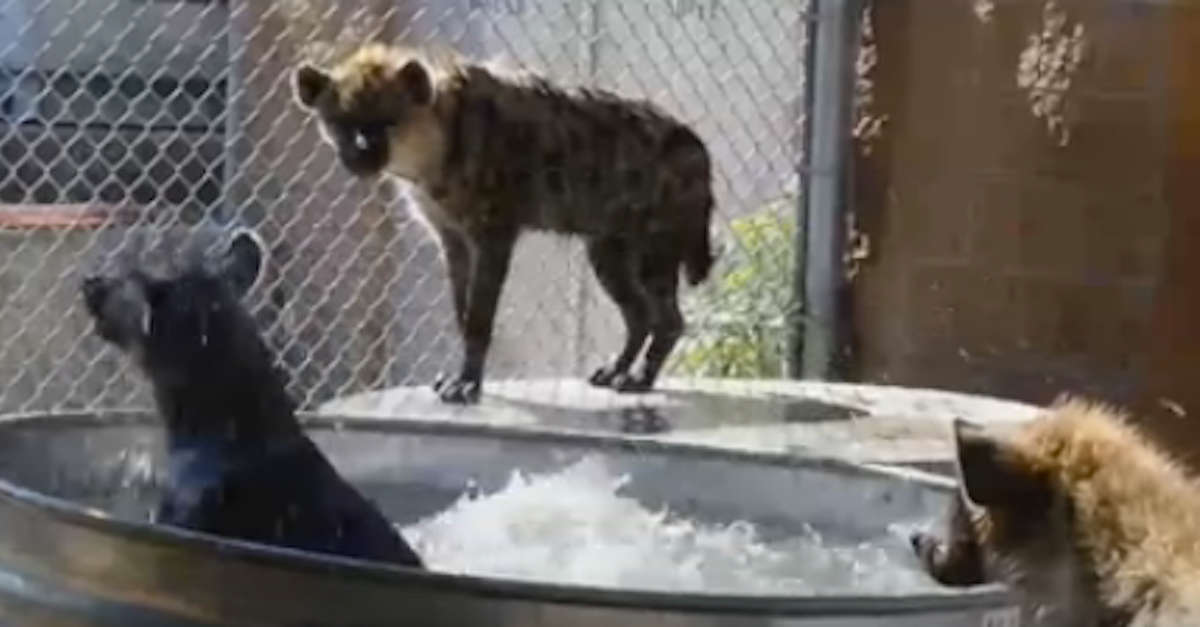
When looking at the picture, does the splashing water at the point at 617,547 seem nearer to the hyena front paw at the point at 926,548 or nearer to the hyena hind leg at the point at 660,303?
the hyena front paw at the point at 926,548

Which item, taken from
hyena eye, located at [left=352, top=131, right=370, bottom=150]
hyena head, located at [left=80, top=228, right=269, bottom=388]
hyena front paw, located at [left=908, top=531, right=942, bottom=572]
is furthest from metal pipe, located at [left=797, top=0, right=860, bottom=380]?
hyena front paw, located at [left=908, top=531, right=942, bottom=572]

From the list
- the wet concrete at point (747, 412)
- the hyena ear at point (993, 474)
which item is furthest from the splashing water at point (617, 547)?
the wet concrete at point (747, 412)

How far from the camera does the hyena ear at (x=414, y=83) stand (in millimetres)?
4602

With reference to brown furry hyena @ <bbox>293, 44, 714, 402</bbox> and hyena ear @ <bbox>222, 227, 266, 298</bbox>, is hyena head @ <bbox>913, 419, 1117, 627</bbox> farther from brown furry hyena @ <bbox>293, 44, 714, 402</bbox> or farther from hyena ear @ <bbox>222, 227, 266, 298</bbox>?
brown furry hyena @ <bbox>293, 44, 714, 402</bbox>

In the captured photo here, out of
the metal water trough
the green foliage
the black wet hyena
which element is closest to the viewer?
the metal water trough

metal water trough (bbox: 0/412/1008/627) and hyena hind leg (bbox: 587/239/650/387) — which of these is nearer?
metal water trough (bbox: 0/412/1008/627)

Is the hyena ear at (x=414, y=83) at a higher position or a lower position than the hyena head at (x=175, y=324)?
higher

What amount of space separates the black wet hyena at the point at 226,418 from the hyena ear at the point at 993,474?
24.2 inches

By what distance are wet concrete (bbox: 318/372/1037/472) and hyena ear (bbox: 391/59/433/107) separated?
0.57 meters

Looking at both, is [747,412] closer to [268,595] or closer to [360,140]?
[360,140]

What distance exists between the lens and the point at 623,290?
15.5 ft

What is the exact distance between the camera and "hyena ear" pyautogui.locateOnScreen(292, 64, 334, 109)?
4.65m

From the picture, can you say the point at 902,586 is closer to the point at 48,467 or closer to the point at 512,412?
the point at 48,467

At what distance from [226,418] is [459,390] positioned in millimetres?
1771
